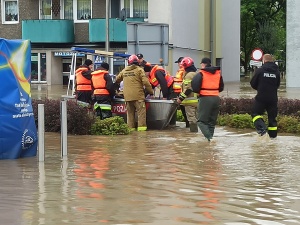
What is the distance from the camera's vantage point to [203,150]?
44.8ft

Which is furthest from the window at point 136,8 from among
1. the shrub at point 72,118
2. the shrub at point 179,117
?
the shrub at point 72,118

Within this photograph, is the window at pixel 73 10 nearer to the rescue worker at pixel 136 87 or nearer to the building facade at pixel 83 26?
the building facade at pixel 83 26

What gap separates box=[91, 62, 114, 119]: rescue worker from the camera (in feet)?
59.6

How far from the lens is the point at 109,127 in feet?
54.5

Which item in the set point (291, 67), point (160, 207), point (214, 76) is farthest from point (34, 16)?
point (160, 207)

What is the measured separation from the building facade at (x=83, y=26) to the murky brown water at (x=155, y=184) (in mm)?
33071

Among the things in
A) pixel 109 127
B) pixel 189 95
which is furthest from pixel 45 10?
pixel 109 127

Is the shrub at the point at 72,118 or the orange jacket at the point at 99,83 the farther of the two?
the orange jacket at the point at 99,83

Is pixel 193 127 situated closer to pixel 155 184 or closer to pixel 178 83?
pixel 178 83

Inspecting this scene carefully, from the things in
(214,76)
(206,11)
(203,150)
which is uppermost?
(206,11)

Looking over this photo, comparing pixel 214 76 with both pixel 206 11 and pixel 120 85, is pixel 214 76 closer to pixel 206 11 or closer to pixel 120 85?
pixel 120 85

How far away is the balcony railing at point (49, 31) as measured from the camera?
4922 cm

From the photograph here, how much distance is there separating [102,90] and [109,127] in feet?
5.80

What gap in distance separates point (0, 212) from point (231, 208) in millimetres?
2321
